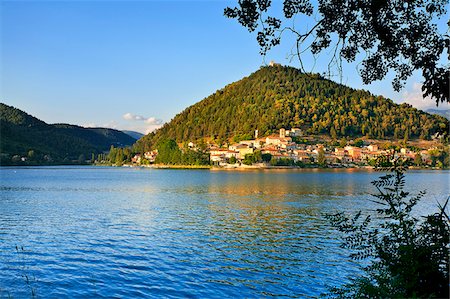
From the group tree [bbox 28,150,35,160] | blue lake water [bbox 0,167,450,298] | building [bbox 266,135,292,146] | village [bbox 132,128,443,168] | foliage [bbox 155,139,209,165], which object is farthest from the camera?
building [bbox 266,135,292,146]

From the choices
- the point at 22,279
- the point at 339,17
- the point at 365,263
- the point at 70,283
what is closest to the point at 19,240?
the point at 22,279

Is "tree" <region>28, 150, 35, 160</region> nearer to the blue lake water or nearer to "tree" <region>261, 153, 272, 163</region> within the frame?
"tree" <region>261, 153, 272, 163</region>

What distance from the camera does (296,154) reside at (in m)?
172

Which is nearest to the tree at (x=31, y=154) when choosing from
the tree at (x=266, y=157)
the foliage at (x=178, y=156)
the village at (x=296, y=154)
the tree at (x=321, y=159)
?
the foliage at (x=178, y=156)

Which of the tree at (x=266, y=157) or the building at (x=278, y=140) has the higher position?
the building at (x=278, y=140)

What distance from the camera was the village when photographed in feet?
537

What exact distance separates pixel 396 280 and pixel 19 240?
771 inches

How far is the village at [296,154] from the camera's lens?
164 m

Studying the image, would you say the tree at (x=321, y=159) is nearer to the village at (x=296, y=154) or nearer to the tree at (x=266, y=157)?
the village at (x=296, y=154)

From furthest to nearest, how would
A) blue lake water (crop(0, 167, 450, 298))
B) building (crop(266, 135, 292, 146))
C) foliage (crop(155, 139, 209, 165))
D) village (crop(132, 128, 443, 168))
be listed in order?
building (crop(266, 135, 292, 146)) < foliage (crop(155, 139, 209, 165)) < village (crop(132, 128, 443, 168)) < blue lake water (crop(0, 167, 450, 298))

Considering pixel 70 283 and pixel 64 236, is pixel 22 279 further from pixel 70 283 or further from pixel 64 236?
pixel 64 236

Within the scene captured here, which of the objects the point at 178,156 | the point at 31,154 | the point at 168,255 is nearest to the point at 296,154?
the point at 178,156

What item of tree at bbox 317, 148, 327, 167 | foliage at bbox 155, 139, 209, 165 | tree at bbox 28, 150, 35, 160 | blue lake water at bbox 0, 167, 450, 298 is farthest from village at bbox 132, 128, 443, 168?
blue lake water at bbox 0, 167, 450, 298

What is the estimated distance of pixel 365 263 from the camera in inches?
648
